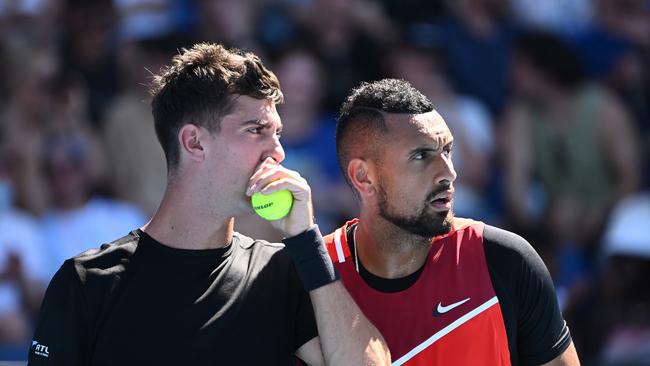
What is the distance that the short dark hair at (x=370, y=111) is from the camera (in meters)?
3.63

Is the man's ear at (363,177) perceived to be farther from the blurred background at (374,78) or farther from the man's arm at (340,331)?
the blurred background at (374,78)

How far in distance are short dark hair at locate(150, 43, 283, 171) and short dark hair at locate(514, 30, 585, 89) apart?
502 cm

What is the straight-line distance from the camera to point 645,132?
8.14 metres

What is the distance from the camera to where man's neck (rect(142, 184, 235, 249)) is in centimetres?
341

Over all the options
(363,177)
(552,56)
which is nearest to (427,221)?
(363,177)

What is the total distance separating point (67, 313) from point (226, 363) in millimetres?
498

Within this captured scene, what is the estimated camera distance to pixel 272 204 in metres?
3.28

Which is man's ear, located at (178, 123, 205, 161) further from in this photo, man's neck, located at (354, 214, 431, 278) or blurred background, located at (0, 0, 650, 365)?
blurred background, located at (0, 0, 650, 365)

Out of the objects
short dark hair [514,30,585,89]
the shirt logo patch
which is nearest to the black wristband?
the shirt logo patch

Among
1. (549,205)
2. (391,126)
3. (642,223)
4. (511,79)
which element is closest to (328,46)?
(511,79)

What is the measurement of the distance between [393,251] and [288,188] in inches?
20.7

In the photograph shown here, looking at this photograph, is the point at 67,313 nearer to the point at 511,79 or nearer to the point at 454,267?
the point at 454,267

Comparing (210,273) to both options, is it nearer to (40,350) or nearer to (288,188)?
(288,188)

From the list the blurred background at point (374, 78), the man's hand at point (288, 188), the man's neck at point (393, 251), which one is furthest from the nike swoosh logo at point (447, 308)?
the blurred background at point (374, 78)
